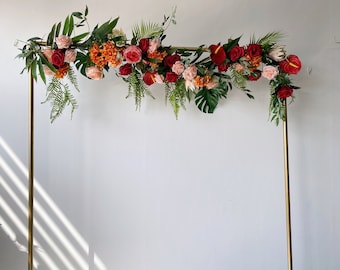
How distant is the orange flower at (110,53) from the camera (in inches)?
57.8

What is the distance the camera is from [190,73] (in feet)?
5.17

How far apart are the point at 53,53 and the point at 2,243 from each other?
3.22 feet

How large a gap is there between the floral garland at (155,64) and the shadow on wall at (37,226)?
364 millimetres

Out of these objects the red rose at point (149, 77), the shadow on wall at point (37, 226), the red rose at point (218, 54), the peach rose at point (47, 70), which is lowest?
the shadow on wall at point (37, 226)

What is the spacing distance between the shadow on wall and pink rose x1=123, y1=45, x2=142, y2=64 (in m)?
0.77

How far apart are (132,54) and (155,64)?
4.8 inches

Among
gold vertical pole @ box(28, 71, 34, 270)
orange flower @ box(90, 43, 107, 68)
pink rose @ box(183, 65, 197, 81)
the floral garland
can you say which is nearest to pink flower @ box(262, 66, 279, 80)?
the floral garland

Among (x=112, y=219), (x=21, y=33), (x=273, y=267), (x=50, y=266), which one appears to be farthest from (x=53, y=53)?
(x=273, y=267)

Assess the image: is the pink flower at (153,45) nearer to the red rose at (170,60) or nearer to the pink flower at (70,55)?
the red rose at (170,60)

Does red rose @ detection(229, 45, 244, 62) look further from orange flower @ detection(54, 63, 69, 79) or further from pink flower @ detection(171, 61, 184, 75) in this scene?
orange flower @ detection(54, 63, 69, 79)

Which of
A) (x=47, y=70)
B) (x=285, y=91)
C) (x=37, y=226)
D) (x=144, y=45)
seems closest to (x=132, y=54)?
(x=144, y=45)

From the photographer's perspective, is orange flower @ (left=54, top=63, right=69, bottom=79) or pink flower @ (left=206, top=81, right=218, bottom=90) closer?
orange flower @ (left=54, top=63, right=69, bottom=79)

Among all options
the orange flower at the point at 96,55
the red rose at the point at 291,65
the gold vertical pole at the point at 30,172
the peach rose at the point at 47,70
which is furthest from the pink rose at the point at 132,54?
the red rose at the point at 291,65

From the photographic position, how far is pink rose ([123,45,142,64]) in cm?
148
